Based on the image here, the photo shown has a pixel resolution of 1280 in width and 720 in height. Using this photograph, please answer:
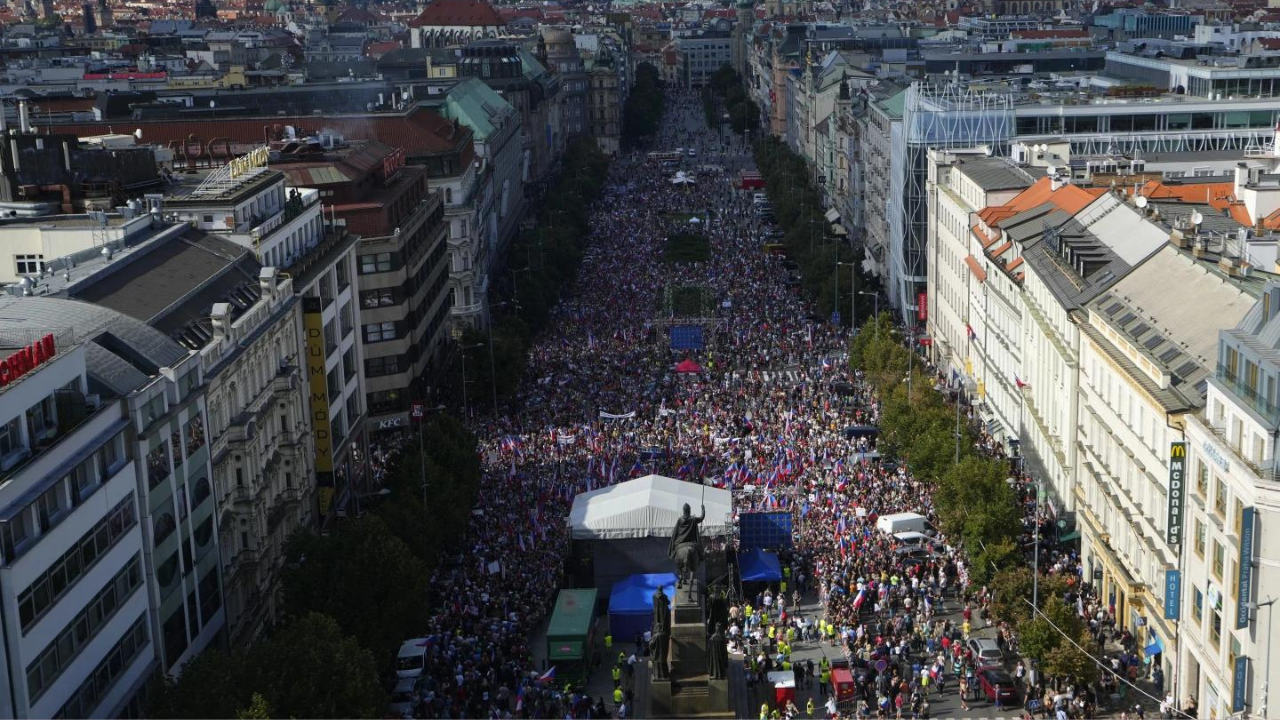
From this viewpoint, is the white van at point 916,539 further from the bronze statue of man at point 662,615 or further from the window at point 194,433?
the window at point 194,433

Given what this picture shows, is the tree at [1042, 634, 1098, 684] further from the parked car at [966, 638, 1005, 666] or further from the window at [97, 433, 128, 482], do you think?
the window at [97, 433, 128, 482]

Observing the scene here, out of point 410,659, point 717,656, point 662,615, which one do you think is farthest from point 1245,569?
point 410,659

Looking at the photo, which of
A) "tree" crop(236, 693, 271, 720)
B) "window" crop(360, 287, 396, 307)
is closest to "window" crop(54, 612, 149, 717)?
"tree" crop(236, 693, 271, 720)

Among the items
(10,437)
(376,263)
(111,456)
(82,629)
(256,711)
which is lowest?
(256,711)

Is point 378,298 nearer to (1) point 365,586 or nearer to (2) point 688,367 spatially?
(2) point 688,367

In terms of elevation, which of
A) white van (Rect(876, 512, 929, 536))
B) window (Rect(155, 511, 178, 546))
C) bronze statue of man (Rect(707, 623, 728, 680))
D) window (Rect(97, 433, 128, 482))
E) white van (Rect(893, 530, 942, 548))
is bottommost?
white van (Rect(893, 530, 942, 548))

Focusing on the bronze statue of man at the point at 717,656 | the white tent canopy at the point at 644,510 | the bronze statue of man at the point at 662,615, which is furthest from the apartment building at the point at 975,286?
the bronze statue of man at the point at 662,615
